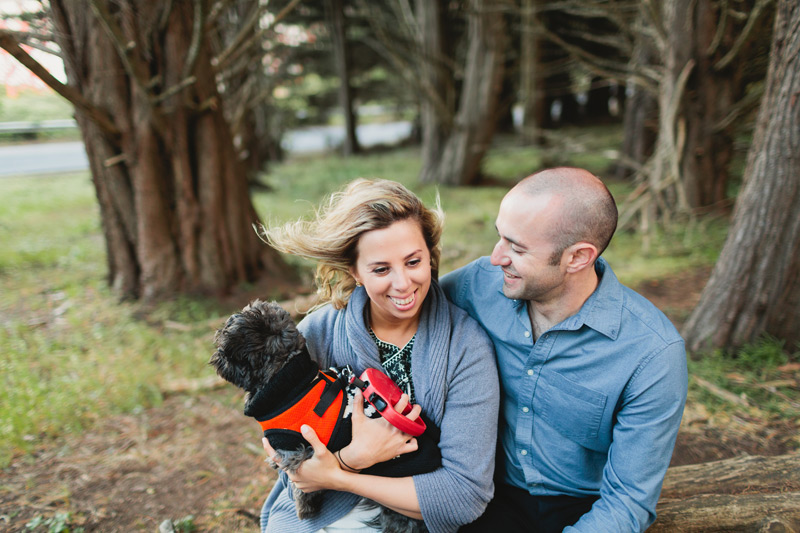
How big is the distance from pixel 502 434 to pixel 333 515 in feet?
2.65

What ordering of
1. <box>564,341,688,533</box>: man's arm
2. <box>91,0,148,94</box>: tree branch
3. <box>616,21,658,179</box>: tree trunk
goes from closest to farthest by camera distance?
<box>564,341,688,533</box>: man's arm, <box>91,0,148,94</box>: tree branch, <box>616,21,658,179</box>: tree trunk

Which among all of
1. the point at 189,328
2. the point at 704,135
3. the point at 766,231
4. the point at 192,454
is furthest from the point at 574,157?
the point at 192,454

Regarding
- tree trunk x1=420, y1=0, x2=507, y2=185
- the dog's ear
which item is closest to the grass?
the dog's ear

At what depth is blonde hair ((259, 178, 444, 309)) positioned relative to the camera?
201 cm

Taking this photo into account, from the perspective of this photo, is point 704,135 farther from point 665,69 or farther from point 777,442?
point 777,442

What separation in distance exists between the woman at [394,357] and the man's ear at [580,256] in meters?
0.48

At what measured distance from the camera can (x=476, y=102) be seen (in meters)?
10.8

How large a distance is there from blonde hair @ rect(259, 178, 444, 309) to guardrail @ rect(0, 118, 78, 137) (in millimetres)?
17448

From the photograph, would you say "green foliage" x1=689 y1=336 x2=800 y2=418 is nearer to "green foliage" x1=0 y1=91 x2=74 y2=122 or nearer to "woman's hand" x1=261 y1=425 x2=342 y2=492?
"woman's hand" x1=261 y1=425 x2=342 y2=492

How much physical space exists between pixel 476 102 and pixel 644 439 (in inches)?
393

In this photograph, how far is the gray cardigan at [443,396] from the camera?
188 centimetres

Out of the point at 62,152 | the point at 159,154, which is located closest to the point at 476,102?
the point at 159,154

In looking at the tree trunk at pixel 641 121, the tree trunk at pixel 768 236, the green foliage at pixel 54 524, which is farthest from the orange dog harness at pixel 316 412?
the tree trunk at pixel 641 121

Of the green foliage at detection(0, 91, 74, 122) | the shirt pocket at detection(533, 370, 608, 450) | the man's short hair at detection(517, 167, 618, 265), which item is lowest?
the shirt pocket at detection(533, 370, 608, 450)
